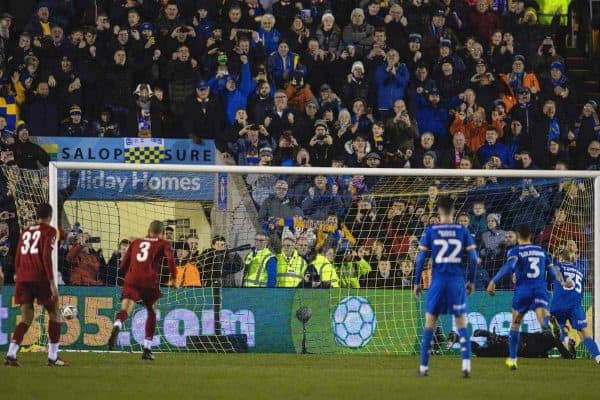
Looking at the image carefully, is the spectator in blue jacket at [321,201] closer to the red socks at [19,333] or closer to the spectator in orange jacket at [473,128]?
the spectator in orange jacket at [473,128]

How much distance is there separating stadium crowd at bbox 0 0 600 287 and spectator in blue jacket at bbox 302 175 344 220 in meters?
0.02

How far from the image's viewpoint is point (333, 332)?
1841cm

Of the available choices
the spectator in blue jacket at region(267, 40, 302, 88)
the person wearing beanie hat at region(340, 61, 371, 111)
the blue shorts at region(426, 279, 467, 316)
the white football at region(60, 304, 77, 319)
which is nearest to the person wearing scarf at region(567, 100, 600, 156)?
the person wearing beanie hat at region(340, 61, 371, 111)

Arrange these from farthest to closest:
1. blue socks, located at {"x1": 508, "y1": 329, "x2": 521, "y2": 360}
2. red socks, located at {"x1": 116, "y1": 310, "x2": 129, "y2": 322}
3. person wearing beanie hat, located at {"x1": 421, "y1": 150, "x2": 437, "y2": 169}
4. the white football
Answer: person wearing beanie hat, located at {"x1": 421, "y1": 150, "x2": 437, "y2": 169}
the white football
red socks, located at {"x1": 116, "y1": 310, "x2": 129, "y2": 322}
blue socks, located at {"x1": 508, "y1": 329, "x2": 521, "y2": 360}

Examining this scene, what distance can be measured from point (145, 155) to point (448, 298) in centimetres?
710

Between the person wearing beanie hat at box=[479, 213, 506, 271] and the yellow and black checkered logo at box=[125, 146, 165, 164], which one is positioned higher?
the yellow and black checkered logo at box=[125, 146, 165, 164]

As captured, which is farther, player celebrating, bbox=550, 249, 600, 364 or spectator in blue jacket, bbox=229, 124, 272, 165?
spectator in blue jacket, bbox=229, 124, 272, 165

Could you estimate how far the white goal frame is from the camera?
681 inches

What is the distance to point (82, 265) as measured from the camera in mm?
18141

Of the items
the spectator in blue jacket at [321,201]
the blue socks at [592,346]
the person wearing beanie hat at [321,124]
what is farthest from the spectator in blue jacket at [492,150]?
the blue socks at [592,346]

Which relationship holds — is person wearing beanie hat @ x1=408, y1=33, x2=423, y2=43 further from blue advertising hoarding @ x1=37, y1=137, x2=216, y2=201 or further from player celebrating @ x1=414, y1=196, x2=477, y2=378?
player celebrating @ x1=414, y1=196, x2=477, y2=378

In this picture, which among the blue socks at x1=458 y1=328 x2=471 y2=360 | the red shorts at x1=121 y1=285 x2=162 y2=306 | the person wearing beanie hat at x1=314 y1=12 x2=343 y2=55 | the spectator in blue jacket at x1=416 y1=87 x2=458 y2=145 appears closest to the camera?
the blue socks at x1=458 y1=328 x2=471 y2=360

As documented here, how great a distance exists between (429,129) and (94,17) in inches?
232

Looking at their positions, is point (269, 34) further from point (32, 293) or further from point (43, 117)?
point (32, 293)
